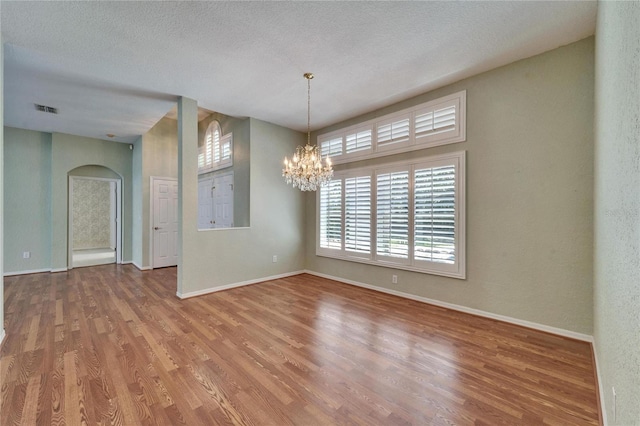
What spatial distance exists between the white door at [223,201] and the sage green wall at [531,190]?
14.0 feet

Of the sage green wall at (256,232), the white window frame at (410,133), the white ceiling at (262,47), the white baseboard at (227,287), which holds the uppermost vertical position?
the white ceiling at (262,47)

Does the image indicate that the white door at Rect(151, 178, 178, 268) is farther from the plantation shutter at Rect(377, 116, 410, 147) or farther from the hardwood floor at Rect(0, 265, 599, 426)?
the plantation shutter at Rect(377, 116, 410, 147)

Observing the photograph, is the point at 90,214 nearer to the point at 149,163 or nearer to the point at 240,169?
the point at 149,163

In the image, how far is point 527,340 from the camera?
2807 mm

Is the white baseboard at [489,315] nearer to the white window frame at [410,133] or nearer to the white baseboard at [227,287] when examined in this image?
the white baseboard at [227,287]

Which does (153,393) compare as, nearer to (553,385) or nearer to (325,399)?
(325,399)

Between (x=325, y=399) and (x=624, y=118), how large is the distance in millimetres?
2342

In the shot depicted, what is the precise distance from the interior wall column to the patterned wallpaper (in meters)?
6.74

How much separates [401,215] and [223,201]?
401 centimetres

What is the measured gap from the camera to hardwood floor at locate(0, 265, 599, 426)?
182 centimetres

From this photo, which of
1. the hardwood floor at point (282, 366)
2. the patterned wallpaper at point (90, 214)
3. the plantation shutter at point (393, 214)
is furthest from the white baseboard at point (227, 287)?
the patterned wallpaper at point (90, 214)

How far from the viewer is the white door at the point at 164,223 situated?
6.45m

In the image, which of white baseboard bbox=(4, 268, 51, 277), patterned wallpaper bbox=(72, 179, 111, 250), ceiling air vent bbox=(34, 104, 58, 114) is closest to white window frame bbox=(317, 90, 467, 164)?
ceiling air vent bbox=(34, 104, 58, 114)

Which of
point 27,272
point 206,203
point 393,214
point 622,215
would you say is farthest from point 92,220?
point 622,215
